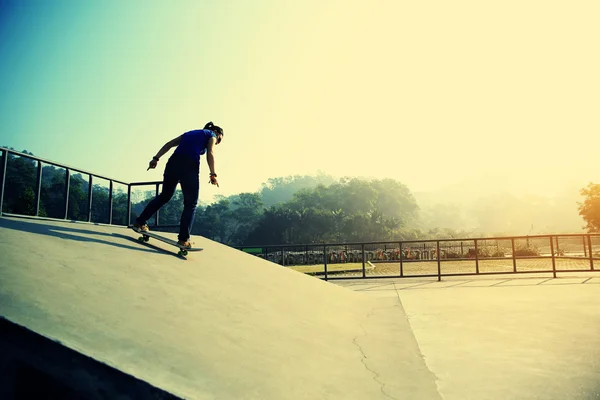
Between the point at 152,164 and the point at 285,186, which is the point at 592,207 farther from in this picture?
the point at 285,186

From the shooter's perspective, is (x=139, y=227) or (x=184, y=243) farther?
(x=139, y=227)

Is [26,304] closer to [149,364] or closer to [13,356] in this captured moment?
[13,356]

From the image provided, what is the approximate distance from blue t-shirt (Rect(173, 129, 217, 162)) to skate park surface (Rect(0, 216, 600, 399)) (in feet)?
4.02

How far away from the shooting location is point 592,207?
5091cm

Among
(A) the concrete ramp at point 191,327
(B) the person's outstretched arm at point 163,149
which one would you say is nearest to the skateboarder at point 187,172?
(B) the person's outstretched arm at point 163,149

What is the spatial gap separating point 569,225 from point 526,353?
8448 inches

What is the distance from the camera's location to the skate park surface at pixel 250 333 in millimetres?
1761

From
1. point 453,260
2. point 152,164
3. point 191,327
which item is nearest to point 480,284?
point 453,260

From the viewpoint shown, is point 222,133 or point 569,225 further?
point 569,225

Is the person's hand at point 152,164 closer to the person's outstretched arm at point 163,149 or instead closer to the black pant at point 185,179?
the person's outstretched arm at point 163,149

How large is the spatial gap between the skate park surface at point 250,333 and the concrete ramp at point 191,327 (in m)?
0.01

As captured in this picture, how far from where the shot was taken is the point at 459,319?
195 inches

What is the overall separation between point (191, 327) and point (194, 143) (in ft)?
8.89

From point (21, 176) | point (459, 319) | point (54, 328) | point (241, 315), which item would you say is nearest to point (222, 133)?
point (241, 315)
